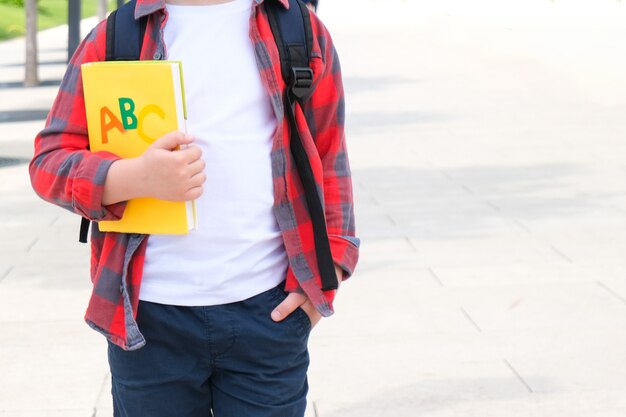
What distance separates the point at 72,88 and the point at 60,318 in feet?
11.0

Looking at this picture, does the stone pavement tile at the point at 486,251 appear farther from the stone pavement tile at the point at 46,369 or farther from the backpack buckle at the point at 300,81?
the backpack buckle at the point at 300,81

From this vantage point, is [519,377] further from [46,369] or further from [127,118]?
[127,118]

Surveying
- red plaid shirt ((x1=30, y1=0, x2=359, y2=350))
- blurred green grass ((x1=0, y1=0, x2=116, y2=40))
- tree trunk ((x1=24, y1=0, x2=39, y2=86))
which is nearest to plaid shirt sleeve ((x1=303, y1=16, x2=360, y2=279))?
red plaid shirt ((x1=30, y1=0, x2=359, y2=350))

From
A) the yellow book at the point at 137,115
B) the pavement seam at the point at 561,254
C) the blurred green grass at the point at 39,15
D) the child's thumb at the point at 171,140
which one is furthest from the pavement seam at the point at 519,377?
the blurred green grass at the point at 39,15

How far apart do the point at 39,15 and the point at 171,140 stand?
136 feet

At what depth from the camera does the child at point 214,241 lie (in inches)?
82.9

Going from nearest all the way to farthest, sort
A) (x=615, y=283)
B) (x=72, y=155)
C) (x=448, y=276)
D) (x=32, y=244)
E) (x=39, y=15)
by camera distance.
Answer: (x=72, y=155) → (x=615, y=283) → (x=448, y=276) → (x=32, y=244) → (x=39, y=15)

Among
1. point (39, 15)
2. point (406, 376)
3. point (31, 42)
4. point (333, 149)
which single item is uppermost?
point (333, 149)

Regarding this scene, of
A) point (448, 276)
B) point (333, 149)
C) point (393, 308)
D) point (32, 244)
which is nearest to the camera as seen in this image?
point (333, 149)

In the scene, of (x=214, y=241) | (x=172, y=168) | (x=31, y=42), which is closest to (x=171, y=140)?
(x=172, y=168)

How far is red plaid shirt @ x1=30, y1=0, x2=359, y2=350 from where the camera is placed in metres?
2.06

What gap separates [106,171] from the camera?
2002 millimetres

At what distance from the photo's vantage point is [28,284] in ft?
19.5

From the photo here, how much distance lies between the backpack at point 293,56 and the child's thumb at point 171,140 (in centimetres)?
24
